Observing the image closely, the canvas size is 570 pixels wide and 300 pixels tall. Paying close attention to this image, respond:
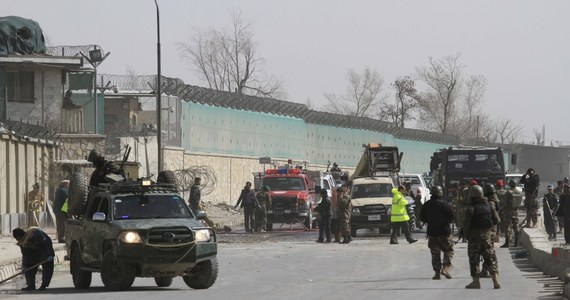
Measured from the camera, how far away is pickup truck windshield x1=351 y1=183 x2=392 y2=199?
42281mm

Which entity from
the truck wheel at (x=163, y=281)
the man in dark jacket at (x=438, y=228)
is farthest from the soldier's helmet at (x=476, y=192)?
the truck wheel at (x=163, y=281)

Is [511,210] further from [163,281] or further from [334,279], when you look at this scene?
[163,281]

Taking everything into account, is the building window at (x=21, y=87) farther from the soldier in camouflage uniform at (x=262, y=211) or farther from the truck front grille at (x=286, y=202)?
the truck front grille at (x=286, y=202)

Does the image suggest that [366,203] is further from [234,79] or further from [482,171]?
[234,79]

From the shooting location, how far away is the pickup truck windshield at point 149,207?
2075cm

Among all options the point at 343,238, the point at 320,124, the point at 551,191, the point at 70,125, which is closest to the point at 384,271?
the point at 343,238

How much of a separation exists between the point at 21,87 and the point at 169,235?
37.5 meters

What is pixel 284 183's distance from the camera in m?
46.7

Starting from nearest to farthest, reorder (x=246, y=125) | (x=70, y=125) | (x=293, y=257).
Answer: (x=293, y=257) → (x=70, y=125) → (x=246, y=125)

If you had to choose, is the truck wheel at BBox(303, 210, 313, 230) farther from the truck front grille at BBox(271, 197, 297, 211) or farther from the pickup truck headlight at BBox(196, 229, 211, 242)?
the pickup truck headlight at BBox(196, 229, 211, 242)

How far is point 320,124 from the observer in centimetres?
8488

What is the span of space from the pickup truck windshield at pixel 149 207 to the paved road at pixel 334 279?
1203mm

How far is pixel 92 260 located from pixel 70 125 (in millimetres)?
37798

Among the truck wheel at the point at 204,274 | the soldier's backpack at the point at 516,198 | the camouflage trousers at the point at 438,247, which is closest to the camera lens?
the truck wheel at the point at 204,274
